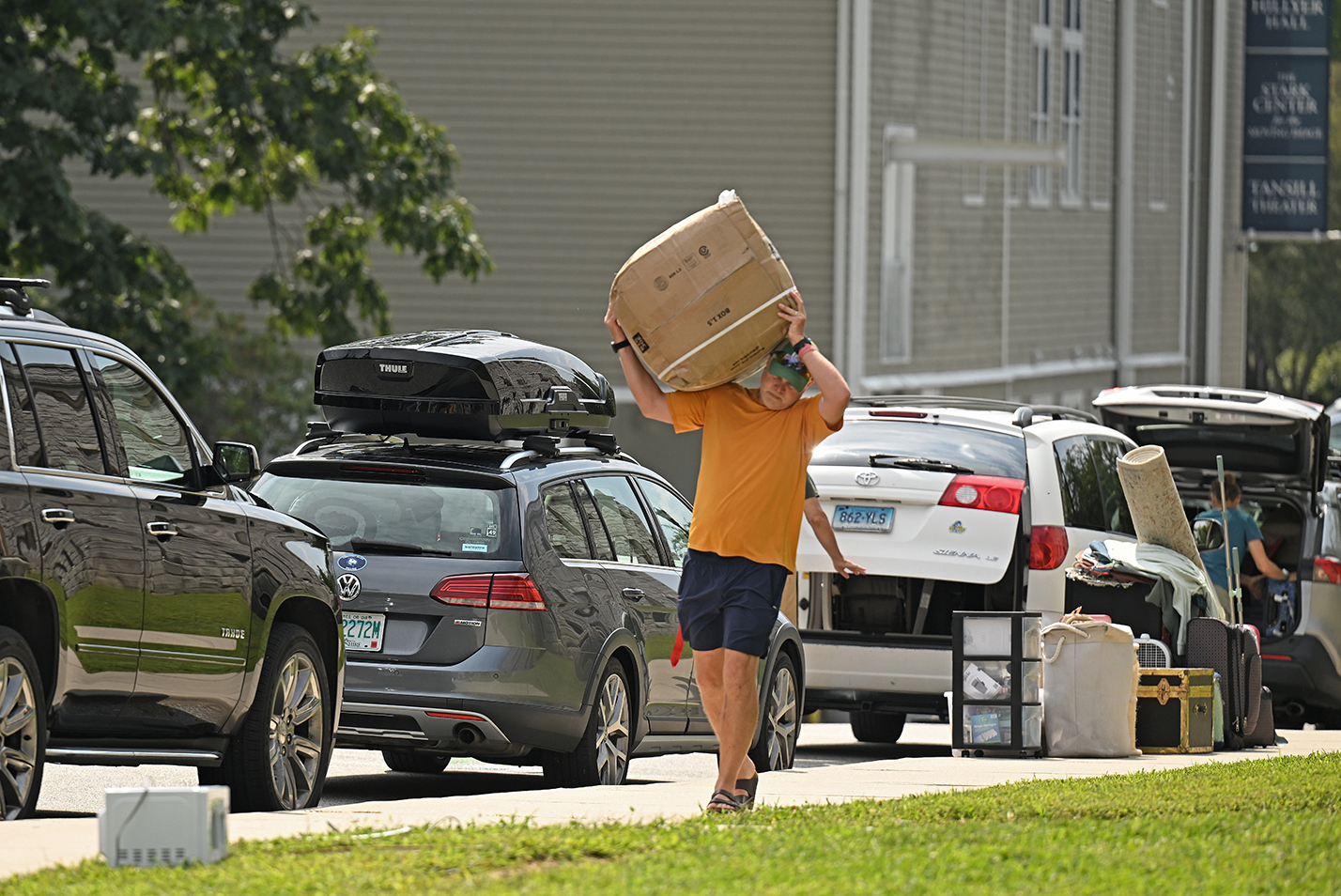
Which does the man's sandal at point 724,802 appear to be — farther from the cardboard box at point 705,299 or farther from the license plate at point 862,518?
the license plate at point 862,518

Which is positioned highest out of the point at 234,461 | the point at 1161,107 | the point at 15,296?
the point at 1161,107

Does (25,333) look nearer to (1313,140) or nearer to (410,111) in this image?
(410,111)

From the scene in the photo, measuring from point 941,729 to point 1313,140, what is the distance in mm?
31155

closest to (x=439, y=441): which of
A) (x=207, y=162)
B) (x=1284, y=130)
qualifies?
(x=207, y=162)

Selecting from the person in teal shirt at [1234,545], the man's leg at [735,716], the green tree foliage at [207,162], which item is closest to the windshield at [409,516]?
the man's leg at [735,716]

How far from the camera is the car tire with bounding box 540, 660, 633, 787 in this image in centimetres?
988

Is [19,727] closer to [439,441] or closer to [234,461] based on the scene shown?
[234,461]

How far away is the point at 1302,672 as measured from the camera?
15.0 m

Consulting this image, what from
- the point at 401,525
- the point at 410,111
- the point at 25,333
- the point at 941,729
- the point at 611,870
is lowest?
the point at 941,729

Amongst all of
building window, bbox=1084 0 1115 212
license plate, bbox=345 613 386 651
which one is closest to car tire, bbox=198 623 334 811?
license plate, bbox=345 613 386 651

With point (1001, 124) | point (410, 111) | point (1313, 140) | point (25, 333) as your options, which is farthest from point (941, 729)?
point (1313, 140)

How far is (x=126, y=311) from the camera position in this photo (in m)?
19.9

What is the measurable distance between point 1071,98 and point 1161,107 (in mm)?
5151

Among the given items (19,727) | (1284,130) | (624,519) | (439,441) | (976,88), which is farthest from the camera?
(1284,130)
